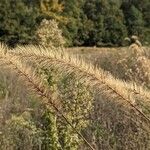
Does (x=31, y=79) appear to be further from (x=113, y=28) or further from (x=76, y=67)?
(x=113, y=28)

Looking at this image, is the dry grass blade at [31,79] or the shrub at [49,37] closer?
the dry grass blade at [31,79]

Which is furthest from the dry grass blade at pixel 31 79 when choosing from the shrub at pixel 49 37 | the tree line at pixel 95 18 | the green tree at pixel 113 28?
the green tree at pixel 113 28

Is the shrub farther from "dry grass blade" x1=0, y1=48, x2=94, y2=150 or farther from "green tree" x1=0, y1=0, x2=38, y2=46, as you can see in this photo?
"green tree" x1=0, y1=0, x2=38, y2=46

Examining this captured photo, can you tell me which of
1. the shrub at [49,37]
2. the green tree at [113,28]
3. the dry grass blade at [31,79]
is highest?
the dry grass blade at [31,79]

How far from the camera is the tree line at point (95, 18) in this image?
4366 cm

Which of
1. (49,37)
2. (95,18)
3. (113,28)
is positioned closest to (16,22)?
(95,18)

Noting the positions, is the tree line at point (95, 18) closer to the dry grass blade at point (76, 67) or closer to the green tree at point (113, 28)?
the green tree at point (113, 28)

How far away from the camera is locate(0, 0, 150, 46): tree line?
43656 mm

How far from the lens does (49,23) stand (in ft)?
30.3

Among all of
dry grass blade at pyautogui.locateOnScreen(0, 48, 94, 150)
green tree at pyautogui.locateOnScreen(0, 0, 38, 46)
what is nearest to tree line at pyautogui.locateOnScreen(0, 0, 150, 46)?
green tree at pyautogui.locateOnScreen(0, 0, 38, 46)

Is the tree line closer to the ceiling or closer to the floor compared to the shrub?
closer to the floor

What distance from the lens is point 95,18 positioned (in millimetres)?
47062

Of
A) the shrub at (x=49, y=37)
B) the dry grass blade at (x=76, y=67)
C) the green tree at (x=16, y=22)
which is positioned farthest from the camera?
the green tree at (x=16, y=22)

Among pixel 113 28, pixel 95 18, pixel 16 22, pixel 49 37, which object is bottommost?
pixel 113 28
